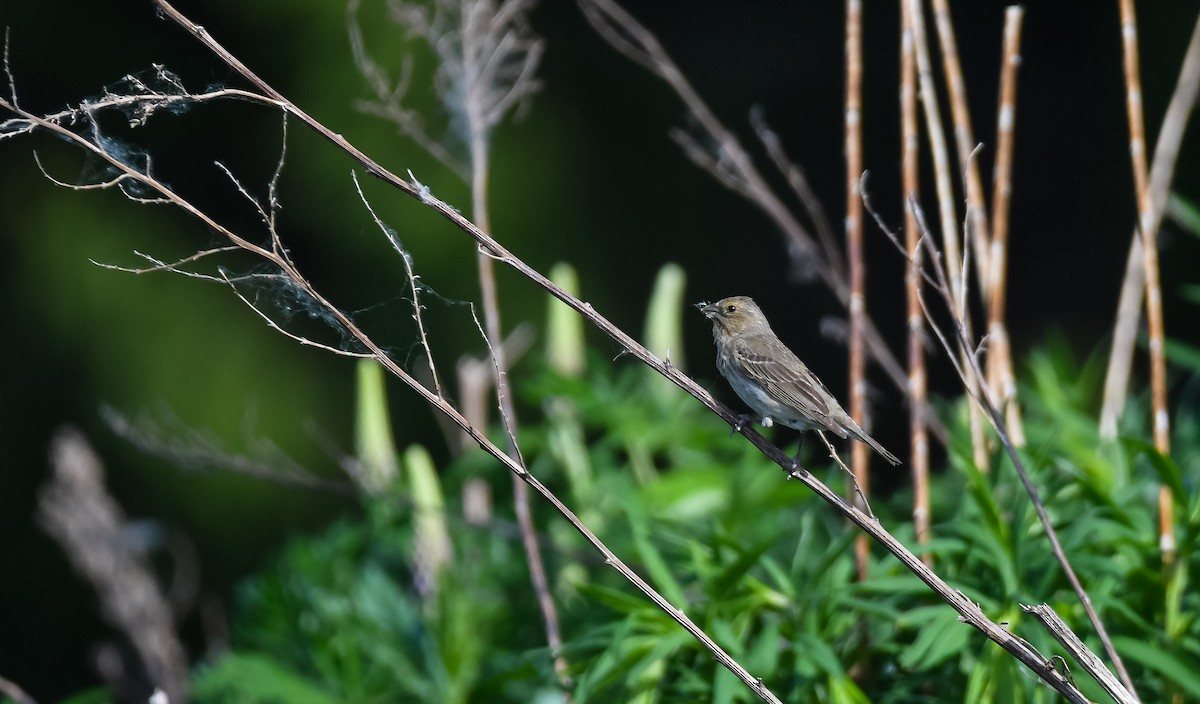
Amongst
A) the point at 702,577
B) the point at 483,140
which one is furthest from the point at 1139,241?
the point at 483,140

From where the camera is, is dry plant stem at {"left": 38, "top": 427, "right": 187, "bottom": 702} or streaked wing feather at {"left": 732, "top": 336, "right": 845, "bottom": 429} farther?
dry plant stem at {"left": 38, "top": 427, "right": 187, "bottom": 702}

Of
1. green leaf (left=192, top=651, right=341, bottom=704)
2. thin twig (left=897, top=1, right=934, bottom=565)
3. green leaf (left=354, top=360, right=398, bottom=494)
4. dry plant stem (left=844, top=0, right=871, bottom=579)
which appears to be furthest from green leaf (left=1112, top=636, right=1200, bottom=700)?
green leaf (left=354, top=360, right=398, bottom=494)

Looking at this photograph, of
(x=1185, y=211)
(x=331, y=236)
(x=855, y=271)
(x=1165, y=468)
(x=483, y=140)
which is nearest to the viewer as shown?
(x=1165, y=468)

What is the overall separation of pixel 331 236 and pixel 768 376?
439cm

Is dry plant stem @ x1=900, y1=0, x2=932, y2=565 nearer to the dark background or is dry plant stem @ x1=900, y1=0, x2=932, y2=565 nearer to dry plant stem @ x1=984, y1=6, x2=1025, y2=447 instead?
dry plant stem @ x1=984, y1=6, x2=1025, y2=447

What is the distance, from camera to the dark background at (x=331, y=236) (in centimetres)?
632

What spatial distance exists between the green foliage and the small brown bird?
0.22 meters

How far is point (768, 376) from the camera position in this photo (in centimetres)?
253

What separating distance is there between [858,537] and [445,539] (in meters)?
1.16

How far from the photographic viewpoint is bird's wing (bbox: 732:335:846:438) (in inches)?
96.0

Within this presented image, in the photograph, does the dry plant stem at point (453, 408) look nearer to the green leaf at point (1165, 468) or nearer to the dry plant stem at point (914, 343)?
the green leaf at point (1165, 468)

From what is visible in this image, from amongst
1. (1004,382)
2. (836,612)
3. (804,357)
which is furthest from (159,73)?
(804,357)

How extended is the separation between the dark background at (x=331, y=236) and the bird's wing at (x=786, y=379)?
349 centimetres

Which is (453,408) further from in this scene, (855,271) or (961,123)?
(961,123)
